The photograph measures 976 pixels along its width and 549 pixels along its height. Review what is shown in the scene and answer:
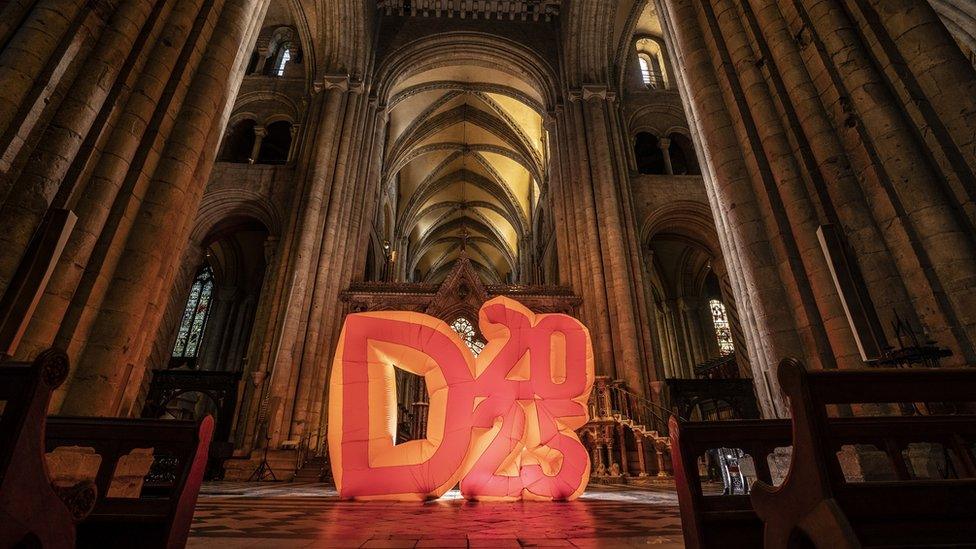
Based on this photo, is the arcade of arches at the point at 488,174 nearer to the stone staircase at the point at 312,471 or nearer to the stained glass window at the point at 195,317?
the stained glass window at the point at 195,317

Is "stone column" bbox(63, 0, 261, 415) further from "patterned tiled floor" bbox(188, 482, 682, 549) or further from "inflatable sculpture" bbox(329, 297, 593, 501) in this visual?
"inflatable sculpture" bbox(329, 297, 593, 501)

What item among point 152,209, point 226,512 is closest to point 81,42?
point 152,209

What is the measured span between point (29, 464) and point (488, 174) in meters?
24.3

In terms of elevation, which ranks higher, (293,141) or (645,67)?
(645,67)

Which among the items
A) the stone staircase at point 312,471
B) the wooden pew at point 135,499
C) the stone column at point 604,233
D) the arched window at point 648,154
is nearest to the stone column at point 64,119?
the wooden pew at point 135,499

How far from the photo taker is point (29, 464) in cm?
122

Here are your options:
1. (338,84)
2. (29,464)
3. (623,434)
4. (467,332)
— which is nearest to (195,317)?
(338,84)

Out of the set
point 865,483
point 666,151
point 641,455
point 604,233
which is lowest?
point 865,483

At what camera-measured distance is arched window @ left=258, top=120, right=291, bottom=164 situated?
15.6 meters

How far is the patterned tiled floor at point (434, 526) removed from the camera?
2.12 metres

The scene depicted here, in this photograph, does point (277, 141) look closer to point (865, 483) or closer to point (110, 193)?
point (110, 193)

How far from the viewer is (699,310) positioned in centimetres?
1742

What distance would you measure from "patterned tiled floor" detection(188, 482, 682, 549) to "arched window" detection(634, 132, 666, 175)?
48.4 ft

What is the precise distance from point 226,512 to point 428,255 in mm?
28440
